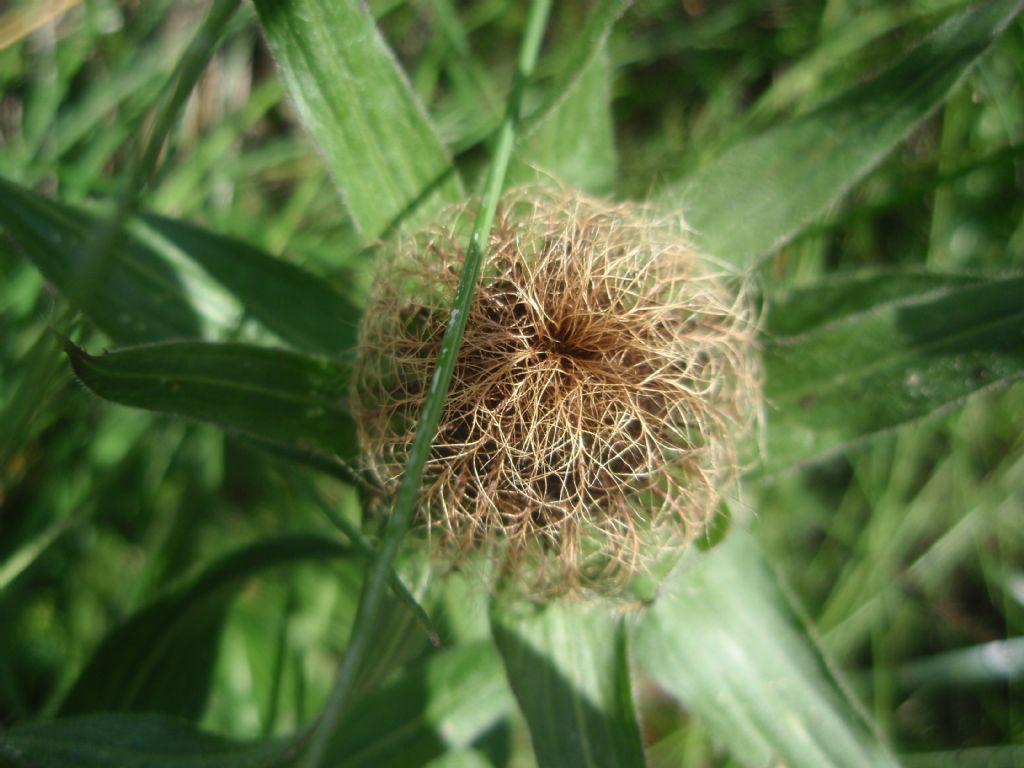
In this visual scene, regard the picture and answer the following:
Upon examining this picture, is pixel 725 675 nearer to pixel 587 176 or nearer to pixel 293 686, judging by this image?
pixel 587 176

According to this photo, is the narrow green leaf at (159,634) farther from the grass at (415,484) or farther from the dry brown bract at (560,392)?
the dry brown bract at (560,392)

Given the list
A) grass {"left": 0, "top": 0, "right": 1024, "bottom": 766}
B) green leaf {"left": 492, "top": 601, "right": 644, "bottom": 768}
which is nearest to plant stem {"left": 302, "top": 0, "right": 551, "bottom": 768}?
grass {"left": 0, "top": 0, "right": 1024, "bottom": 766}

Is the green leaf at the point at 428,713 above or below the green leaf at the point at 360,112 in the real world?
below

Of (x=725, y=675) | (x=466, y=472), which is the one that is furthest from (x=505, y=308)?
(x=725, y=675)

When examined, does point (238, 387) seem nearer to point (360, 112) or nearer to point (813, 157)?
point (360, 112)

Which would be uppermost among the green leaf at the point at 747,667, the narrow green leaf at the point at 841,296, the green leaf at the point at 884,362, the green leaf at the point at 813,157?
→ the green leaf at the point at 813,157

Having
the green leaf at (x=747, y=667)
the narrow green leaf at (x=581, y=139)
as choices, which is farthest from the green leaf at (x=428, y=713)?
the narrow green leaf at (x=581, y=139)

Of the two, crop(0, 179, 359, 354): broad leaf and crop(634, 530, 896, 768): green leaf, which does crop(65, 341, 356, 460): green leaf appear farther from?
crop(634, 530, 896, 768): green leaf
